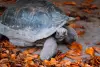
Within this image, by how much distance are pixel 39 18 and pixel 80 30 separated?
4.25 ft

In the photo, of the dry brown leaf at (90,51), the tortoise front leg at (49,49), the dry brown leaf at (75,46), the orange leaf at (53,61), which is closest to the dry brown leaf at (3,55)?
the tortoise front leg at (49,49)

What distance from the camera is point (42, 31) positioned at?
4719 mm

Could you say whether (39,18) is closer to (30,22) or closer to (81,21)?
(30,22)

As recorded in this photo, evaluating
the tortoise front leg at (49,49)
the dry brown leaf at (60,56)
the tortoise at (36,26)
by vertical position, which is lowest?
the dry brown leaf at (60,56)

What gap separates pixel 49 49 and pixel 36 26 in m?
0.45

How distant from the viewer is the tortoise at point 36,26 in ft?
15.5

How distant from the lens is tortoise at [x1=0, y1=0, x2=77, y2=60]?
15.5 feet

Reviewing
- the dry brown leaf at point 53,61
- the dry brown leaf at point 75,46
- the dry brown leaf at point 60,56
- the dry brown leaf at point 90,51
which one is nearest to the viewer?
the dry brown leaf at point 53,61

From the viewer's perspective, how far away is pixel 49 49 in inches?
183

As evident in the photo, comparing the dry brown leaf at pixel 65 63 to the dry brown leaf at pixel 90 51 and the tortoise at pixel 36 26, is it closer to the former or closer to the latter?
the tortoise at pixel 36 26

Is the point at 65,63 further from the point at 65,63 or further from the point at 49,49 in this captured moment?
the point at 49,49

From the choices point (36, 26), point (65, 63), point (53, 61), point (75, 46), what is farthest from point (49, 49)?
point (75, 46)

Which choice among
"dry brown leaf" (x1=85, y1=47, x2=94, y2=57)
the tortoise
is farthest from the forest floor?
the tortoise

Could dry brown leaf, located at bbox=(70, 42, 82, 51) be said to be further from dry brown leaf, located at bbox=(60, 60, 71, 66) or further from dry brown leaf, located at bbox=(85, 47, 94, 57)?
dry brown leaf, located at bbox=(60, 60, 71, 66)
